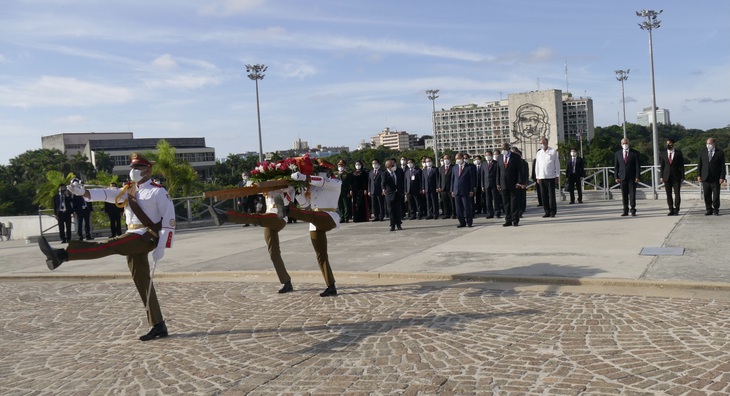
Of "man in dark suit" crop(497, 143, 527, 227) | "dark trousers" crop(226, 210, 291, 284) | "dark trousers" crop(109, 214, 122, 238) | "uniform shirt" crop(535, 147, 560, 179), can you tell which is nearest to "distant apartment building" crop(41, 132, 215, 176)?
"dark trousers" crop(109, 214, 122, 238)

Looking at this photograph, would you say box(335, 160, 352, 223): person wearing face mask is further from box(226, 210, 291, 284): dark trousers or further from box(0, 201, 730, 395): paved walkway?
box(226, 210, 291, 284): dark trousers

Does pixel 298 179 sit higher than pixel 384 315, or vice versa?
pixel 298 179

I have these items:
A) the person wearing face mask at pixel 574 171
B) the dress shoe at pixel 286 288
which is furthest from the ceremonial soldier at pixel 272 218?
the person wearing face mask at pixel 574 171

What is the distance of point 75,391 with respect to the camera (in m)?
5.45

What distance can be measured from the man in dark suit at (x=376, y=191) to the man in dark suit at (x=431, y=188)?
1.32 m

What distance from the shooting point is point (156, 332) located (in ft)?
23.2

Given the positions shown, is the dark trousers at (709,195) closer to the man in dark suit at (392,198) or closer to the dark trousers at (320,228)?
the man in dark suit at (392,198)

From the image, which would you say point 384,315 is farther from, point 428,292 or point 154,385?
point 154,385

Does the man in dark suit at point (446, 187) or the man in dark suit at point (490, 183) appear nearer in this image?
the man in dark suit at point (490, 183)

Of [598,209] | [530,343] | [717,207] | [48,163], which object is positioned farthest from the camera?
[48,163]

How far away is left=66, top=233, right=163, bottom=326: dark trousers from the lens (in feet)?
23.1

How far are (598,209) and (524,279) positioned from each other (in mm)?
10984

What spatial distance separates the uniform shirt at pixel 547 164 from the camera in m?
16.4

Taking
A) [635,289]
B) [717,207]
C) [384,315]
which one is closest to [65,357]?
[384,315]
